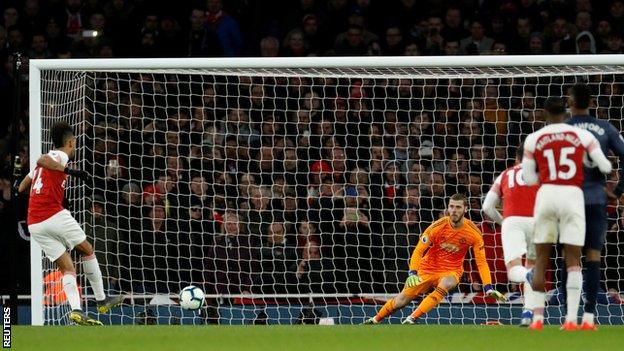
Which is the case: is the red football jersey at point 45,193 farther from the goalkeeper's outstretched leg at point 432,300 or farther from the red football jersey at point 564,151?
the red football jersey at point 564,151

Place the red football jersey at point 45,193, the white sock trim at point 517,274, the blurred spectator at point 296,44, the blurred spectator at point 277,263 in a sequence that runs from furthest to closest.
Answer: the blurred spectator at point 296,44
the blurred spectator at point 277,263
the red football jersey at point 45,193
the white sock trim at point 517,274

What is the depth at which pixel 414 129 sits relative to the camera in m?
16.0

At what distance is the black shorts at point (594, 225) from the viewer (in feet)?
33.5

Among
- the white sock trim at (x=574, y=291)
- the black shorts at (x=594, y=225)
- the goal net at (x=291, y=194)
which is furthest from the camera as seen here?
the goal net at (x=291, y=194)

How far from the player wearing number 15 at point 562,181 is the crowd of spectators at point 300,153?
175 inches

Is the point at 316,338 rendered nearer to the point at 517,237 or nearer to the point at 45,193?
the point at 517,237

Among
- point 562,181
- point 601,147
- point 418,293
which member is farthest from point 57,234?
point 601,147

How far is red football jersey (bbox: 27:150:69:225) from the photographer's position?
12.8 m

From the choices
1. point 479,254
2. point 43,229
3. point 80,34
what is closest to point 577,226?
point 479,254

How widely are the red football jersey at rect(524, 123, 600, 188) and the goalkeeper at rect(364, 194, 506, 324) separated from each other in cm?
399

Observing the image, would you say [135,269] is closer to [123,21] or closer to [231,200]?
[231,200]

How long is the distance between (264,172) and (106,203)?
5.89 feet

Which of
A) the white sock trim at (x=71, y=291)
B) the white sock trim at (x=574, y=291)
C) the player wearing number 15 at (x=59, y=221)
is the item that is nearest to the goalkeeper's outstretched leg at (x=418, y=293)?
the player wearing number 15 at (x=59, y=221)

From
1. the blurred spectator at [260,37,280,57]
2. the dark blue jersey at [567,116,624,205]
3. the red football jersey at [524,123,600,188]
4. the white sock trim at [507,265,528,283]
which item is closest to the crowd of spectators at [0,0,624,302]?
the blurred spectator at [260,37,280,57]
